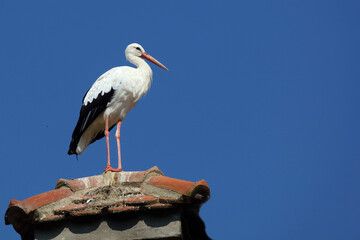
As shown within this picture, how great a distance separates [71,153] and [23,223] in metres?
3.82

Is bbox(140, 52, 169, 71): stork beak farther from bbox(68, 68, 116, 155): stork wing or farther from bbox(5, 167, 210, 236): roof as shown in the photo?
bbox(5, 167, 210, 236): roof

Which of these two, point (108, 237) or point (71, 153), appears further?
point (71, 153)

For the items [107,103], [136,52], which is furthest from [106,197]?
[136,52]

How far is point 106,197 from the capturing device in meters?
5.63

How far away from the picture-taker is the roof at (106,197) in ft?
17.5

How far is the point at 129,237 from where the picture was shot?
5230 mm

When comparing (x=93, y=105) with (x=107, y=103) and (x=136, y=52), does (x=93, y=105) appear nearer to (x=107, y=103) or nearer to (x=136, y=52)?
(x=107, y=103)

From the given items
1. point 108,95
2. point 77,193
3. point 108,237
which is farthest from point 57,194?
point 108,95

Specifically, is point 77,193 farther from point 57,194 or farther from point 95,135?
point 95,135

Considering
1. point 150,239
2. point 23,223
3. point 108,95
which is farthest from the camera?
point 108,95

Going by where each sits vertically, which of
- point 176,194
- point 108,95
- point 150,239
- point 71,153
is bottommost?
A: point 150,239

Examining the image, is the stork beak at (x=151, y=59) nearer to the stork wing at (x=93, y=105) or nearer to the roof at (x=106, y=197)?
the stork wing at (x=93, y=105)

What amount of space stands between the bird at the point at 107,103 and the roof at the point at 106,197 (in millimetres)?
3059

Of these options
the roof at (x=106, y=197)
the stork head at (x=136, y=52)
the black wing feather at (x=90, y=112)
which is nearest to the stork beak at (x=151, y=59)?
the stork head at (x=136, y=52)
